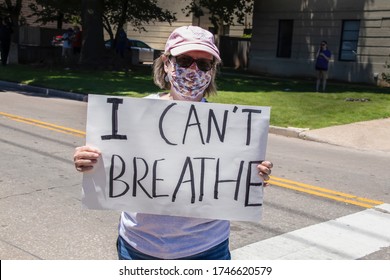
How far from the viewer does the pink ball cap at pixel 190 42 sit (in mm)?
2422

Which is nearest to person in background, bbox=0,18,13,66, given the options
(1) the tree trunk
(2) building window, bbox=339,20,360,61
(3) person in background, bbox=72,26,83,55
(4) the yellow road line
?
(3) person in background, bbox=72,26,83,55

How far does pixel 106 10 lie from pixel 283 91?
44.4ft

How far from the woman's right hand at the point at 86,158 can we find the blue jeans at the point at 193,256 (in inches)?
15.7

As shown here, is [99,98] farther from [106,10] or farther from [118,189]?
[106,10]

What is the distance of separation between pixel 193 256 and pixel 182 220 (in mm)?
168

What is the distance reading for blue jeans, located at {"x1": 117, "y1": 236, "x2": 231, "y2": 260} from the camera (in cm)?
239

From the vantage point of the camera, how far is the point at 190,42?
243 centimetres

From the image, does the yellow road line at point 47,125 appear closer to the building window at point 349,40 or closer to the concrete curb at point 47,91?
the concrete curb at point 47,91

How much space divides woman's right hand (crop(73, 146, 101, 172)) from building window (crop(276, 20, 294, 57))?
2670cm

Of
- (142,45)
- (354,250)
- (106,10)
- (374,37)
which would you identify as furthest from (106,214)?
(142,45)

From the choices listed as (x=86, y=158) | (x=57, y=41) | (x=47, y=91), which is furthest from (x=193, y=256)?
(x=57, y=41)

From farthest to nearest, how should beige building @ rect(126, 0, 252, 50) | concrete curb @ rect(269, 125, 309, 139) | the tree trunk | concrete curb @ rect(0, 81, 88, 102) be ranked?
beige building @ rect(126, 0, 252, 50) → the tree trunk → concrete curb @ rect(0, 81, 88, 102) → concrete curb @ rect(269, 125, 309, 139)

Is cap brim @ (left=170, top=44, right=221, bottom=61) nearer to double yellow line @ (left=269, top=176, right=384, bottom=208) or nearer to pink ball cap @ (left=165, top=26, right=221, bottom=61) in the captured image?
pink ball cap @ (left=165, top=26, right=221, bottom=61)

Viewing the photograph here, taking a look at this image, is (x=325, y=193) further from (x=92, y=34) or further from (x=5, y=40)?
(x=5, y=40)
